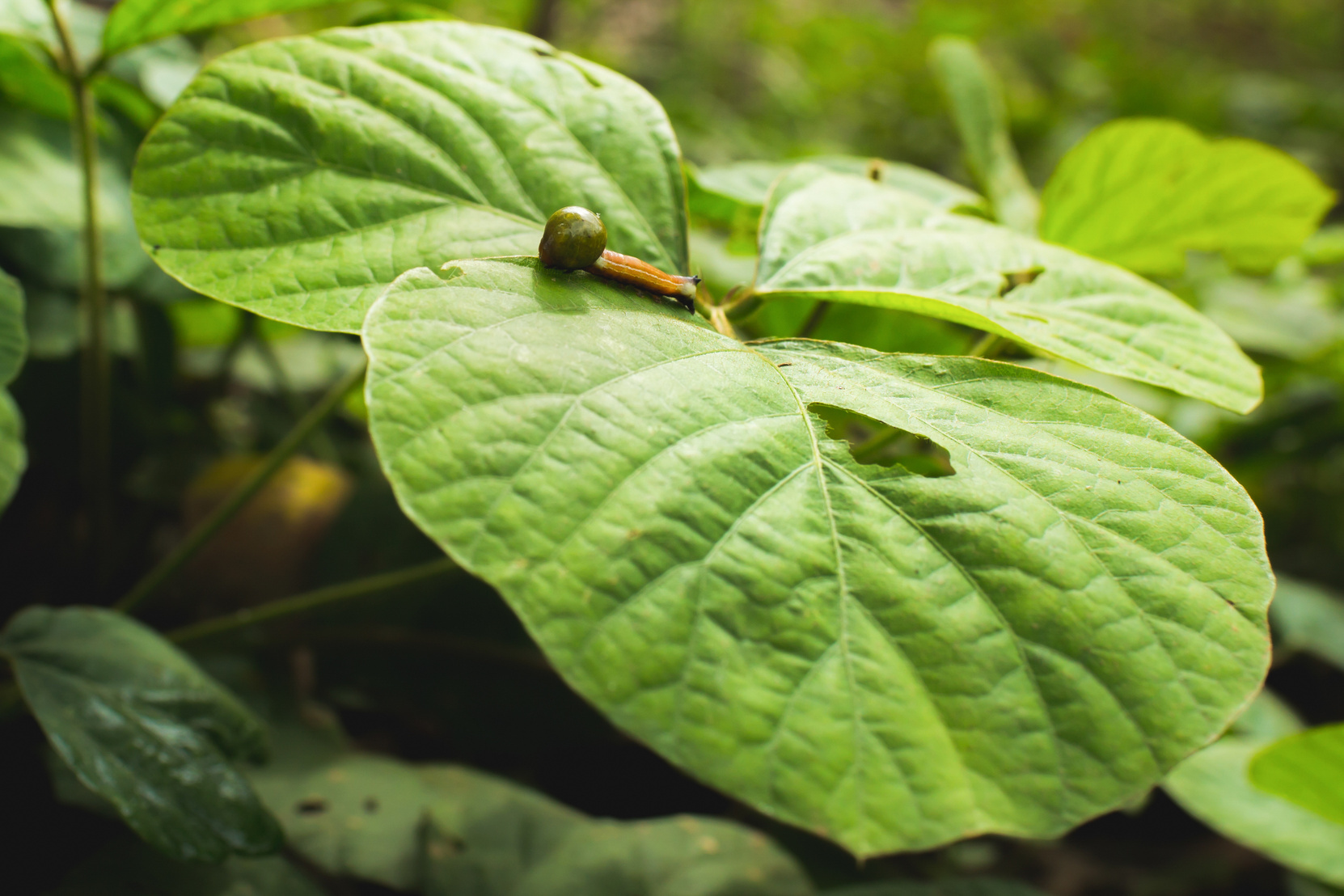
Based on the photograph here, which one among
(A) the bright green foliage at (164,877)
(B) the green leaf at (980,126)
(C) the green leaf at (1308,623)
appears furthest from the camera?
(C) the green leaf at (1308,623)

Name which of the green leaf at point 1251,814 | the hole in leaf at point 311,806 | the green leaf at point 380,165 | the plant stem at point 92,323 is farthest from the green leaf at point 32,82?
the green leaf at point 1251,814

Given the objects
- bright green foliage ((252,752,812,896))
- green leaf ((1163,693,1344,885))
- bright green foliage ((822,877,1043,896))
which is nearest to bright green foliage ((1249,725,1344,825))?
green leaf ((1163,693,1344,885))

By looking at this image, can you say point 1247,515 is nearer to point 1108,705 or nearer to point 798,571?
point 1108,705

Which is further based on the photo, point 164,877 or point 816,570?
point 164,877

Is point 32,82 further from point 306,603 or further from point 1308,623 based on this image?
point 1308,623

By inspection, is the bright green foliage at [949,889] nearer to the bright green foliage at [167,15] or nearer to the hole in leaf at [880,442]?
the hole in leaf at [880,442]

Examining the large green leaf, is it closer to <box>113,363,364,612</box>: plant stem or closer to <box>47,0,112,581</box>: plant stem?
<box>113,363,364,612</box>: plant stem

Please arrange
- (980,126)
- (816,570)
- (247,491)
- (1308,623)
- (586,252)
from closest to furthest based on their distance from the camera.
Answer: (816,570) < (586,252) < (247,491) < (980,126) < (1308,623)

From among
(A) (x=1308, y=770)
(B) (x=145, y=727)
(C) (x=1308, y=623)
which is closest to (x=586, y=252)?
(B) (x=145, y=727)
